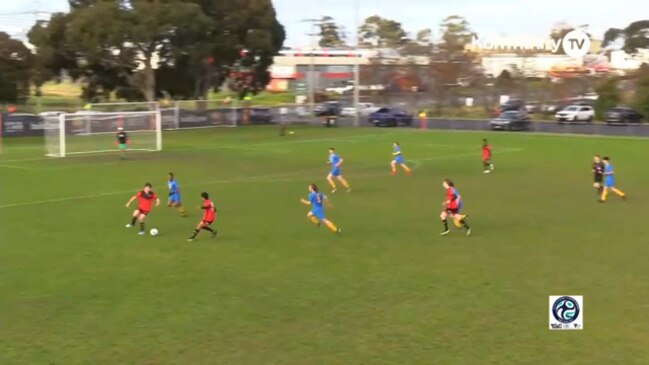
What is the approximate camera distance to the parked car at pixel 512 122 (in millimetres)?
63812

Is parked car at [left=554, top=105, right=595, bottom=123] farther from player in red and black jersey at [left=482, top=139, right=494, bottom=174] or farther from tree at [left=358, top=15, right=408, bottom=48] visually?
tree at [left=358, top=15, right=408, bottom=48]

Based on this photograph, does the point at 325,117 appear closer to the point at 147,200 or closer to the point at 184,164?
the point at 184,164

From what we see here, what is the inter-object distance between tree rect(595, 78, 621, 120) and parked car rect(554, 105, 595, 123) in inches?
35.2

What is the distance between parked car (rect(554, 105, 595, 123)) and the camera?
6944cm

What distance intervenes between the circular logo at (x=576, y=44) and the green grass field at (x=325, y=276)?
8028 cm

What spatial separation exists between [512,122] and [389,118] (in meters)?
11.6

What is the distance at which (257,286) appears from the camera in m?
14.6

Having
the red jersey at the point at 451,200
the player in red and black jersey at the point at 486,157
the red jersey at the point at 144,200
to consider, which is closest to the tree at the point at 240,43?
the player in red and black jersey at the point at 486,157

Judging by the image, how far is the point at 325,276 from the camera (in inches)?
603

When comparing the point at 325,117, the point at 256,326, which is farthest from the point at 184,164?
the point at 325,117

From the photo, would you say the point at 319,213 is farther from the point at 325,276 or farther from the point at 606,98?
the point at 606,98

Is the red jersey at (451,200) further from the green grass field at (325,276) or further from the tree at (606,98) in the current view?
the tree at (606,98)

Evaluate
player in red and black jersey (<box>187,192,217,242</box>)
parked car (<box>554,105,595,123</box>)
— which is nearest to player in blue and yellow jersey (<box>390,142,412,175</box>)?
player in red and black jersey (<box>187,192,217,242</box>)

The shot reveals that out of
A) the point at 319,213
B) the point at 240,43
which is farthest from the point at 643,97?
the point at 319,213
